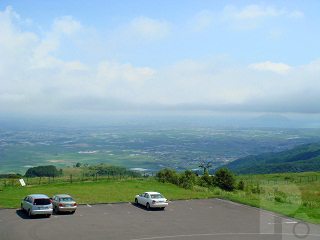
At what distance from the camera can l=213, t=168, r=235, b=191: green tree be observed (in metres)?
52.4

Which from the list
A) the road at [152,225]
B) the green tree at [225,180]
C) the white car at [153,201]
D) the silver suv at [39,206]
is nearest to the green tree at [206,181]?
the green tree at [225,180]

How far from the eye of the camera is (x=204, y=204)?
3366 cm

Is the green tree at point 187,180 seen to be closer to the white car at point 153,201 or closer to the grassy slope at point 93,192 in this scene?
the grassy slope at point 93,192

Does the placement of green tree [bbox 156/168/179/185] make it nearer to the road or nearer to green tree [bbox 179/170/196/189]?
green tree [bbox 179/170/196/189]

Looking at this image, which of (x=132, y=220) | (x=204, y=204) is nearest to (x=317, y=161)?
(x=204, y=204)

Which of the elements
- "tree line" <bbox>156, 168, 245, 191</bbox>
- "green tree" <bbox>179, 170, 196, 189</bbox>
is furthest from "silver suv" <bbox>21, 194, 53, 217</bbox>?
"tree line" <bbox>156, 168, 245, 191</bbox>

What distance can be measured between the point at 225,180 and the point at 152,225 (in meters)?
31.4

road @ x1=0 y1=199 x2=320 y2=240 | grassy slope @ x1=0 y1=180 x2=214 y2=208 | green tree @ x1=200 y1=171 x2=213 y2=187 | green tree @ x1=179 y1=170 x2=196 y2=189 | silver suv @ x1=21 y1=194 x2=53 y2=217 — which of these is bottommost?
green tree @ x1=200 y1=171 x2=213 y2=187

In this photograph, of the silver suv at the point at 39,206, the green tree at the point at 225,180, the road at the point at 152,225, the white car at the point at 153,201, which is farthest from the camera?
the green tree at the point at 225,180

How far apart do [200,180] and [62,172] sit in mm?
71494

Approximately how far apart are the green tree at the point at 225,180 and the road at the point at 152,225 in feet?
72.6

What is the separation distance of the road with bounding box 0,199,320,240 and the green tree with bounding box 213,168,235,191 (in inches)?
871

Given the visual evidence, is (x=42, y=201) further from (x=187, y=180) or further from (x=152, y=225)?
(x=187, y=180)

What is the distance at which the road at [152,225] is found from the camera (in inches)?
806
